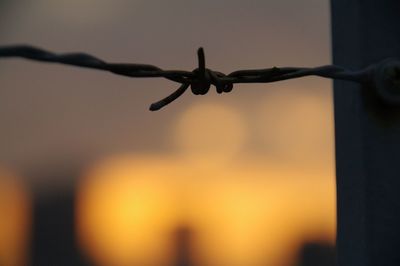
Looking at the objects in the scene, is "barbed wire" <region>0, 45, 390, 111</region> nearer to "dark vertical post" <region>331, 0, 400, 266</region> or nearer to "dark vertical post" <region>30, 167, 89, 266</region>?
"dark vertical post" <region>331, 0, 400, 266</region>

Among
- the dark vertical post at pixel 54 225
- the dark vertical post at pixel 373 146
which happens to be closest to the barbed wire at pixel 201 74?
the dark vertical post at pixel 373 146

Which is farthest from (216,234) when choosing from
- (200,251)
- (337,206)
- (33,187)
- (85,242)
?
(337,206)

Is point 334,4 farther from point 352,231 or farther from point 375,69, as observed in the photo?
point 352,231

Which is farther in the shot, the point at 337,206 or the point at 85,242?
the point at 85,242

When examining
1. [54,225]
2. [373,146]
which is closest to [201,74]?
[373,146]

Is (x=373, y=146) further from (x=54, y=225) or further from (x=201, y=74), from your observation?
(x=54, y=225)

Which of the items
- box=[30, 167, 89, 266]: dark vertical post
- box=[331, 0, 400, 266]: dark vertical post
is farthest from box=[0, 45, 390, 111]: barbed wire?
box=[30, 167, 89, 266]: dark vertical post
